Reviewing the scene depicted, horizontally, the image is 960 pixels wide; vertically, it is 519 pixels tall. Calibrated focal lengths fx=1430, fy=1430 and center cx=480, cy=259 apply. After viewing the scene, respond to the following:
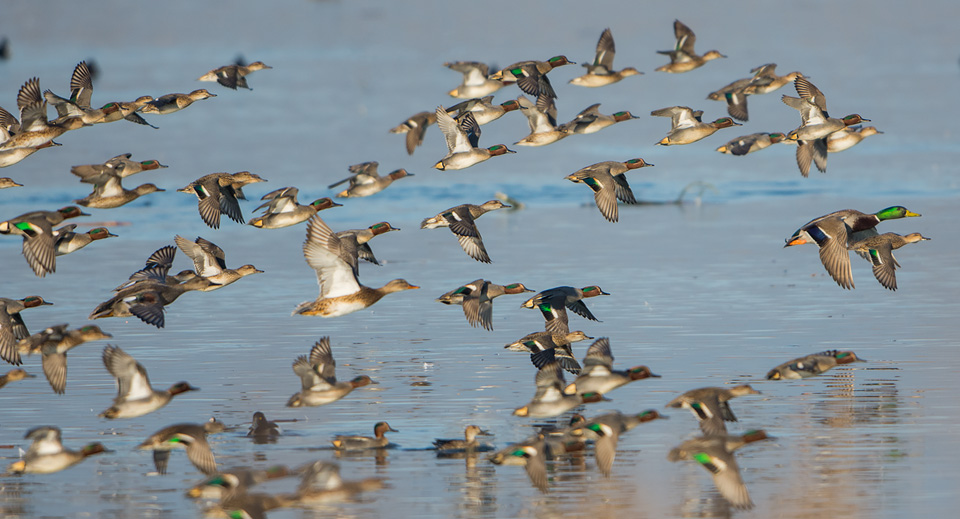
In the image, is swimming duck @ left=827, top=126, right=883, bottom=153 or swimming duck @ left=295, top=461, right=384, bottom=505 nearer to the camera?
swimming duck @ left=295, top=461, right=384, bottom=505

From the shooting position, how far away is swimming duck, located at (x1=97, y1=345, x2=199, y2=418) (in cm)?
1404

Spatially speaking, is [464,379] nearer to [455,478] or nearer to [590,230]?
[455,478]

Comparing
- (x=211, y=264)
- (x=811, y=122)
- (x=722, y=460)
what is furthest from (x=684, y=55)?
(x=722, y=460)

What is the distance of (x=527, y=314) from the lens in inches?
900

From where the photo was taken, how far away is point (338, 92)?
68.4m

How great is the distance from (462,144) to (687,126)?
3.33m

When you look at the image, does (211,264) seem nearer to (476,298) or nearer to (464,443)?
(476,298)

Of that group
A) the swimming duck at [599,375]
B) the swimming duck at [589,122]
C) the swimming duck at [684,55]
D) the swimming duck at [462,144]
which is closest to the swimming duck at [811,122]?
the swimming duck at [684,55]

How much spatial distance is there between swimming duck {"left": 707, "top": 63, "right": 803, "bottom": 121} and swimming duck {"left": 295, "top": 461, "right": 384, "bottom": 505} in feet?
36.3

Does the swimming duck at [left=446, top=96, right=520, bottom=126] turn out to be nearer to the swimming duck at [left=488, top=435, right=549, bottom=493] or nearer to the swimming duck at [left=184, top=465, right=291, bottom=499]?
the swimming duck at [left=488, top=435, right=549, bottom=493]

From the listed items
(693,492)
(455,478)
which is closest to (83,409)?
(455,478)

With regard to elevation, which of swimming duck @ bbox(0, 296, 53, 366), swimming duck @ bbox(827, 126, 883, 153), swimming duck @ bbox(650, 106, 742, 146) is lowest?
swimming duck @ bbox(0, 296, 53, 366)

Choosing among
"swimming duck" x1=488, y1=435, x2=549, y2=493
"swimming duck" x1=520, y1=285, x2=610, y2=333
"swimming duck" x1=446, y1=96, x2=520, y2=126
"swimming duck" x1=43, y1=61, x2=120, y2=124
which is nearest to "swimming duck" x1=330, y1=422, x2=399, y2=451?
"swimming duck" x1=488, y1=435, x2=549, y2=493

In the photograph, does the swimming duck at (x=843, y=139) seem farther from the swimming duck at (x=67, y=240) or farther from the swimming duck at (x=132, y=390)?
the swimming duck at (x=132, y=390)
